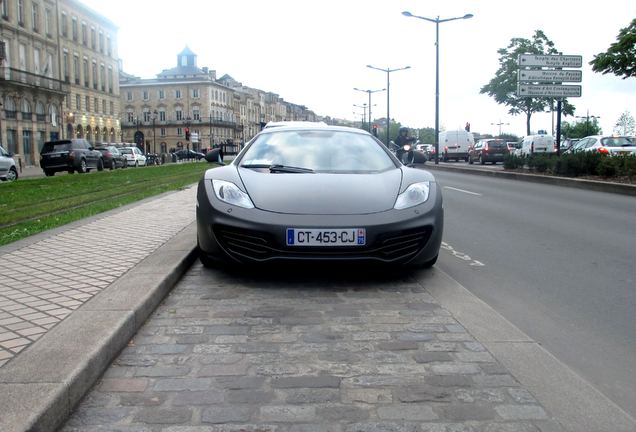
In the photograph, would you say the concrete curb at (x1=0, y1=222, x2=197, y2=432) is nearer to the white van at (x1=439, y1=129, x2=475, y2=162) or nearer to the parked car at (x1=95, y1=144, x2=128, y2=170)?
the parked car at (x1=95, y1=144, x2=128, y2=170)

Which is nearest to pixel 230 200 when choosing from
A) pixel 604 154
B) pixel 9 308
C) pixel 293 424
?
pixel 9 308

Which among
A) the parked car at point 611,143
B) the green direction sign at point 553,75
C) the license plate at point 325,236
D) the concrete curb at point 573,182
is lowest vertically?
the concrete curb at point 573,182

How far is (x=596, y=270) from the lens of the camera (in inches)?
237

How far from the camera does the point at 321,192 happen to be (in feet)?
16.8

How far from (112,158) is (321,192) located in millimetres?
35930

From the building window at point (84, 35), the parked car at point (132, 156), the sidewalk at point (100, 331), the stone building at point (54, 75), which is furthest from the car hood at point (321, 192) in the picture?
the building window at point (84, 35)

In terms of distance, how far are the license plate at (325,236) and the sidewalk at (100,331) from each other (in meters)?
0.77

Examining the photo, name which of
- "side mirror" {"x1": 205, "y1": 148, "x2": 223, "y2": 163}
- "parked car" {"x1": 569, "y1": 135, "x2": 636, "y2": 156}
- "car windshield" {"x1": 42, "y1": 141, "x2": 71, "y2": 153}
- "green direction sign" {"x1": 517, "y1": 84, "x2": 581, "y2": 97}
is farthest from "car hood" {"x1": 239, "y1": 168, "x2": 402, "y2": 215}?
"car windshield" {"x1": 42, "y1": 141, "x2": 71, "y2": 153}

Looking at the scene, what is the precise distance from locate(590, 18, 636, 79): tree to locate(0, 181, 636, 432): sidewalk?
69.5 feet

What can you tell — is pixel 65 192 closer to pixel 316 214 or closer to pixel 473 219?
pixel 473 219

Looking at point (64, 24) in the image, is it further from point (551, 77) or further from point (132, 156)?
point (551, 77)

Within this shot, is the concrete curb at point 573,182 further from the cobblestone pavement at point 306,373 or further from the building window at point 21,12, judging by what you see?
the building window at point 21,12

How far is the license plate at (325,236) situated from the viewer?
4824mm

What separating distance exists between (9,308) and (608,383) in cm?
355
